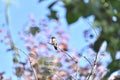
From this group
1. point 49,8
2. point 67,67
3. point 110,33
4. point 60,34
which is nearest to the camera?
point 110,33

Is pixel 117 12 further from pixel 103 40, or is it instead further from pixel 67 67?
pixel 67 67

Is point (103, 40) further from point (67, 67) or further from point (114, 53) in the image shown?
point (67, 67)

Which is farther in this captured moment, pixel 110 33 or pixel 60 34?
pixel 60 34

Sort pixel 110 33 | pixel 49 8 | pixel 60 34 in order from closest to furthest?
pixel 110 33 → pixel 49 8 → pixel 60 34

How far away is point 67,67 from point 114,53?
312 inches

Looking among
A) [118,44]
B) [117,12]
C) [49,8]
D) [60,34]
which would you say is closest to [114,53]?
[118,44]

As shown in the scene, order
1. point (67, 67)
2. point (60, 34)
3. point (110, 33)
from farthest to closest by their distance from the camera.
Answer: point (60, 34)
point (67, 67)
point (110, 33)

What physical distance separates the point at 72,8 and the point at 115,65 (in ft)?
0.97

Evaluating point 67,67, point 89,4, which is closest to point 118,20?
point 89,4

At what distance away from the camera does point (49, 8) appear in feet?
4.38

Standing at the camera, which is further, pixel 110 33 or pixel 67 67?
pixel 67 67

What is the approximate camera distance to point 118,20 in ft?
4.09

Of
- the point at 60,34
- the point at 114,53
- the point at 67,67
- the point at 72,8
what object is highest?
the point at 60,34

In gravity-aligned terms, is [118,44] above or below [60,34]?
below
